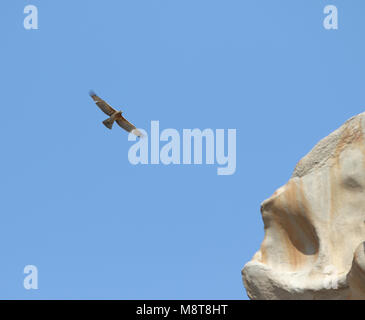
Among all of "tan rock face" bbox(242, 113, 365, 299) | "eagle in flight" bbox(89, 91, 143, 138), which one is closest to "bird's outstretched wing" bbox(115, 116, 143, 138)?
"eagle in flight" bbox(89, 91, 143, 138)

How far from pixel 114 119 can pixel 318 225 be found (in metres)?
4.10

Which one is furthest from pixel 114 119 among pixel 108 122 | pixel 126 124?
pixel 126 124

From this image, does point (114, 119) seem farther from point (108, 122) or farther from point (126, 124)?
point (126, 124)

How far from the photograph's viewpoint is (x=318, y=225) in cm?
1273

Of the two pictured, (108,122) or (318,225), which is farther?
(108,122)

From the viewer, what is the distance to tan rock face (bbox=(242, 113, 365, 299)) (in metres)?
12.5

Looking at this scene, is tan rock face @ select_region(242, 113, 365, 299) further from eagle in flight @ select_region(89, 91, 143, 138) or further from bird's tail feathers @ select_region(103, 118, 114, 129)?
bird's tail feathers @ select_region(103, 118, 114, 129)

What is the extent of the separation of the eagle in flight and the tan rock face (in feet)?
9.76

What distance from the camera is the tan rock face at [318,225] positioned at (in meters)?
12.5

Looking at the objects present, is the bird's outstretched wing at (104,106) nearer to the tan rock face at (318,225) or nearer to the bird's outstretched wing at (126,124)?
the bird's outstretched wing at (126,124)
